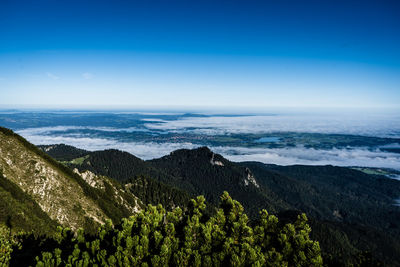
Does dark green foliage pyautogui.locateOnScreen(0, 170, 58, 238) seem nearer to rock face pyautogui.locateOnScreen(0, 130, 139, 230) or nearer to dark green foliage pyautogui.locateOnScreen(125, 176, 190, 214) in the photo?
rock face pyautogui.locateOnScreen(0, 130, 139, 230)

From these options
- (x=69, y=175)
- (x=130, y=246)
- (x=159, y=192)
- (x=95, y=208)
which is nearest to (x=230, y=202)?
(x=130, y=246)

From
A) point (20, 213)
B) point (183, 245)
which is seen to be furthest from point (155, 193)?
point (183, 245)

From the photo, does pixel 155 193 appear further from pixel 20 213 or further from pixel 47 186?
pixel 20 213

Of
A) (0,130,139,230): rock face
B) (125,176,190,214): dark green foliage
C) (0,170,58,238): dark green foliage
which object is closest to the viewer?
(0,170,58,238): dark green foliage

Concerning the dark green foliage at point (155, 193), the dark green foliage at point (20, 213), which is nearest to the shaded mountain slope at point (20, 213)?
the dark green foliage at point (20, 213)

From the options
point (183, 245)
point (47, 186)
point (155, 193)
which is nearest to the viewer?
point (183, 245)

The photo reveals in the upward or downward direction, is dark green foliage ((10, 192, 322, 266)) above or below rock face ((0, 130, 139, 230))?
above

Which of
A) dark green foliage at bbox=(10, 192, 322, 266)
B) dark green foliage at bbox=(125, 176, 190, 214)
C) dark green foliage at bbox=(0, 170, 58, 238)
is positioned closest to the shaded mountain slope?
dark green foliage at bbox=(0, 170, 58, 238)
